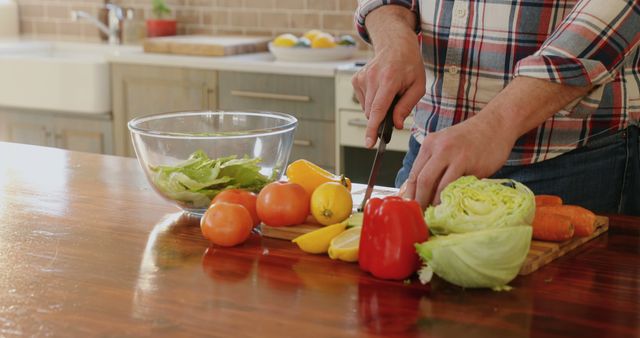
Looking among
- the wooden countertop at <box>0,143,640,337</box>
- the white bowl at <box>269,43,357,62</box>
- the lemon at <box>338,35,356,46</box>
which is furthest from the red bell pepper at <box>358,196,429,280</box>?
the lemon at <box>338,35,356,46</box>

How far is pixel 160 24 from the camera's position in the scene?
15.2 ft

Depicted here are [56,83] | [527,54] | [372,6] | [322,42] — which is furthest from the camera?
[56,83]

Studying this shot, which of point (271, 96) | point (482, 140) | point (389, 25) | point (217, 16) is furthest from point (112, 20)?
point (482, 140)

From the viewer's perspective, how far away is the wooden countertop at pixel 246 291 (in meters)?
1.13

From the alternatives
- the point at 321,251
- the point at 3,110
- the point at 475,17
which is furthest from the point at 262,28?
the point at 321,251

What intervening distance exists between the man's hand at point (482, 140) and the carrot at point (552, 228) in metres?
0.10

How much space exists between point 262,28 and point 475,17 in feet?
9.10

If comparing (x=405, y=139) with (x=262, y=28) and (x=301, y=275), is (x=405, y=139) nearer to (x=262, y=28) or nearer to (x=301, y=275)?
(x=262, y=28)

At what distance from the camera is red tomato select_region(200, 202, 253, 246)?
4.71 ft

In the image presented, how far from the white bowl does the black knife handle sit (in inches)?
88.4

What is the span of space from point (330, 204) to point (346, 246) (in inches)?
4.5

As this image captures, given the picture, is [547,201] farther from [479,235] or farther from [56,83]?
[56,83]

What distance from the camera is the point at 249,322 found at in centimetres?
115

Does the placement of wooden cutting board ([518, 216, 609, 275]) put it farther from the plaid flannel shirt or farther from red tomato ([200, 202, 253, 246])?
red tomato ([200, 202, 253, 246])
